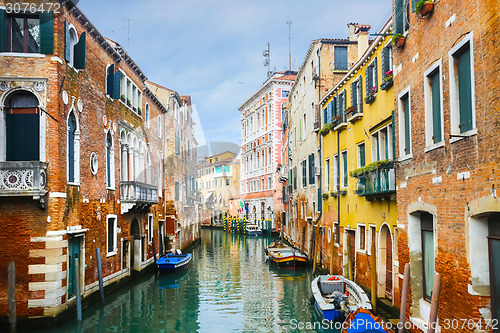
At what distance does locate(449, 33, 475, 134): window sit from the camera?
5930 millimetres

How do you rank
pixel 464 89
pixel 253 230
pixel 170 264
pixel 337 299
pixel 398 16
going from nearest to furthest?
pixel 464 89 → pixel 398 16 → pixel 337 299 → pixel 170 264 → pixel 253 230

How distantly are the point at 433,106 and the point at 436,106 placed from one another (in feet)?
0.41

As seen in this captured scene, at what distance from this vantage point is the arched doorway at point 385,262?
36.5 ft

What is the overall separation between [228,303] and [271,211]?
100 ft

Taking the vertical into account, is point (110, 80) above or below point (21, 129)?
above

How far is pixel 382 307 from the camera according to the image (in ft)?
35.9

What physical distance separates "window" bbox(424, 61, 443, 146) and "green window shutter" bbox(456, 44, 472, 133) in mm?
505

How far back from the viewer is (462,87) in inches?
244

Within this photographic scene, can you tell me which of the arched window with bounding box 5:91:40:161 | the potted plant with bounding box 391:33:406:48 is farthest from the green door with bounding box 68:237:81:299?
the potted plant with bounding box 391:33:406:48

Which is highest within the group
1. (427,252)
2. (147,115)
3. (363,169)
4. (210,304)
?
(147,115)

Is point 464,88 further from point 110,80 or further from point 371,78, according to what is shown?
point 110,80

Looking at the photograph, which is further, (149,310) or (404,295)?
(149,310)

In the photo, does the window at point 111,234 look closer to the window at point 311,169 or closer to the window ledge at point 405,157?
the window at point 311,169

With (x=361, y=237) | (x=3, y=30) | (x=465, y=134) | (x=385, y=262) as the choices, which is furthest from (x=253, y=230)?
(x=465, y=134)
